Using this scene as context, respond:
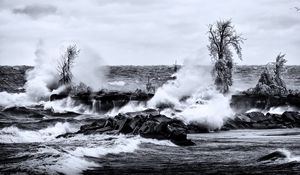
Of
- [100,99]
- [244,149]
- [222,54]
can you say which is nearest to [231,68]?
[222,54]

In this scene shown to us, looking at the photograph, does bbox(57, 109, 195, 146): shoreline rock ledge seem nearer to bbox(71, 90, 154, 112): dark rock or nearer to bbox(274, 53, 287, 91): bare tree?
bbox(71, 90, 154, 112): dark rock

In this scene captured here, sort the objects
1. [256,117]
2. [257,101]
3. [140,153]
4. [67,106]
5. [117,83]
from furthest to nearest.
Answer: [117,83] → [67,106] → [257,101] → [256,117] → [140,153]

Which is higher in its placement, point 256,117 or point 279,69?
point 279,69

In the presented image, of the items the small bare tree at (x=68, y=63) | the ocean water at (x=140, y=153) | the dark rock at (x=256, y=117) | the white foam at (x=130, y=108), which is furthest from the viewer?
the small bare tree at (x=68, y=63)

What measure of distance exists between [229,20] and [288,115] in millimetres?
16045

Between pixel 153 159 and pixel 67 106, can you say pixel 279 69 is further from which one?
pixel 153 159

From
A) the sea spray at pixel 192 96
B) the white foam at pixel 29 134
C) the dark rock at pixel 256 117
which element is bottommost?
the white foam at pixel 29 134

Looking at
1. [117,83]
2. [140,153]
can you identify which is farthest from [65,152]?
[117,83]

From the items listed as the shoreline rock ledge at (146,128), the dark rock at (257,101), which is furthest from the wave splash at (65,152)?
the dark rock at (257,101)

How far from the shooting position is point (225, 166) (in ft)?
43.7

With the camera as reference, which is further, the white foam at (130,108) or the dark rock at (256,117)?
the white foam at (130,108)

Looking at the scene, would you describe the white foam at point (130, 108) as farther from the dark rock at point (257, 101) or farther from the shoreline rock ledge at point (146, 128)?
the shoreline rock ledge at point (146, 128)

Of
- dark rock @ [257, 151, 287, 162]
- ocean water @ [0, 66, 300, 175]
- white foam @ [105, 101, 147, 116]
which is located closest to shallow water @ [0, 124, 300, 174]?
ocean water @ [0, 66, 300, 175]

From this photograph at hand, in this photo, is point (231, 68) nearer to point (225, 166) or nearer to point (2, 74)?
point (225, 166)
